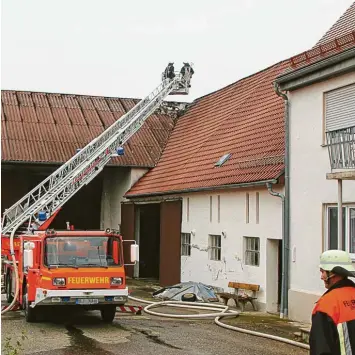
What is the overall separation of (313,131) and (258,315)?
14.8ft

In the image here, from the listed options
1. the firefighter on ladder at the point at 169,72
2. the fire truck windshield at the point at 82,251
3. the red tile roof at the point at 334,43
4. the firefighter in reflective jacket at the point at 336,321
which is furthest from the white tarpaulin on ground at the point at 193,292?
the firefighter in reflective jacket at the point at 336,321

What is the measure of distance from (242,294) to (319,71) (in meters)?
6.38

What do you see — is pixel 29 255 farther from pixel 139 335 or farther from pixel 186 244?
pixel 186 244

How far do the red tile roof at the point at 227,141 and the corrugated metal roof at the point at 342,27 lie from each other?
286 cm

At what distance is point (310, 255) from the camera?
1495 centimetres

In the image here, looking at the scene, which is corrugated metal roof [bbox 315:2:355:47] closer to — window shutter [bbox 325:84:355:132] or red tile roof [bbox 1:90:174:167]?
window shutter [bbox 325:84:355:132]

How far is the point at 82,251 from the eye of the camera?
14062mm

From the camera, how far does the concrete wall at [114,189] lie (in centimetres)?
2848

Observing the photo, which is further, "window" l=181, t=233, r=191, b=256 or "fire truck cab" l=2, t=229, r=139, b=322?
"window" l=181, t=233, r=191, b=256

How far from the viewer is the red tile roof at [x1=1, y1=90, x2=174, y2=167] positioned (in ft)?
90.6

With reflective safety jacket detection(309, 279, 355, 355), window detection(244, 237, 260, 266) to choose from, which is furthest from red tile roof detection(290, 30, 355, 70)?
reflective safety jacket detection(309, 279, 355, 355)

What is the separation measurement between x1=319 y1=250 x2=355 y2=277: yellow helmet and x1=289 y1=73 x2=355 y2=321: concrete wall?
914cm

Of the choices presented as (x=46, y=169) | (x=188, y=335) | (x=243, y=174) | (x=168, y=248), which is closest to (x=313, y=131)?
(x=243, y=174)

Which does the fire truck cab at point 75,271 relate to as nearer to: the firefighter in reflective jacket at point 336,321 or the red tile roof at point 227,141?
the red tile roof at point 227,141
